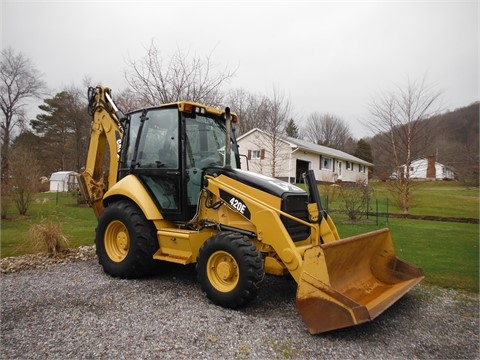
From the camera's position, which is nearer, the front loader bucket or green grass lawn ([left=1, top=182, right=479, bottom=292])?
the front loader bucket

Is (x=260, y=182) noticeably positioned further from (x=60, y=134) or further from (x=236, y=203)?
(x=60, y=134)

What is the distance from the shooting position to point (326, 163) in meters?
34.4

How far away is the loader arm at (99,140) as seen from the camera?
22.6 ft

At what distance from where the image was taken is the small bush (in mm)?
7289

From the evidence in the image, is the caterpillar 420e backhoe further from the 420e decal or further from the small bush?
the small bush

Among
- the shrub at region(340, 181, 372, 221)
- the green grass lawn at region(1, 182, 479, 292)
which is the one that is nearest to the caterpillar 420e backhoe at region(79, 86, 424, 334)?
the green grass lawn at region(1, 182, 479, 292)

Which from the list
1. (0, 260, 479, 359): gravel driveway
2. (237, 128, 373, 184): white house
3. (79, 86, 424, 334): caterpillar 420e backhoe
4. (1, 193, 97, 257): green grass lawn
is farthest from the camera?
(237, 128, 373, 184): white house

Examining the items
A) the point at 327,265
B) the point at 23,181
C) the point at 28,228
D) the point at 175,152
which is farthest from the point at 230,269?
the point at 23,181

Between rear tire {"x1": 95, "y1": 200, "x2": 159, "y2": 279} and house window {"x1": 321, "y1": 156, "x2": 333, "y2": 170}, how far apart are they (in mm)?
29257

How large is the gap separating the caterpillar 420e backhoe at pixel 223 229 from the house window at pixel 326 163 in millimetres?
28466

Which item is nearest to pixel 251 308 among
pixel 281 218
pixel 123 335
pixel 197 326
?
pixel 197 326

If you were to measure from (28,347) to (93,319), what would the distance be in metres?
0.73

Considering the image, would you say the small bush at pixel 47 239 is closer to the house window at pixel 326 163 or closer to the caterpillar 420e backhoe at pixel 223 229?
the caterpillar 420e backhoe at pixel 223 229

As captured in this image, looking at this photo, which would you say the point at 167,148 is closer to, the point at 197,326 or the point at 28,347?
the point at 197,326
